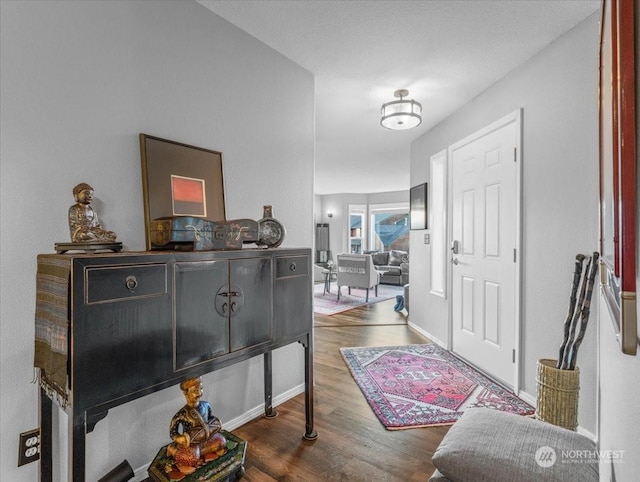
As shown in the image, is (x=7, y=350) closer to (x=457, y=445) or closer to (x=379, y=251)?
(x=457, y=445)

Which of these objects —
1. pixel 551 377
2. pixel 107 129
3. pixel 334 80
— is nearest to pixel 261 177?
pixel 107 129

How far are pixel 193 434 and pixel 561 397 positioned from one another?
1899 millimetres

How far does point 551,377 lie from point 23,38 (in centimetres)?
291

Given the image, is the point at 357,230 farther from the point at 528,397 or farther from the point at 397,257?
the point at 528,397

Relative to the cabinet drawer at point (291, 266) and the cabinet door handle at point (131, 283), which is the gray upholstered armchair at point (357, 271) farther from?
the cabinet door handle at point (131, 283)

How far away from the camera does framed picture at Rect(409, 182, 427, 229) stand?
14.1 ft

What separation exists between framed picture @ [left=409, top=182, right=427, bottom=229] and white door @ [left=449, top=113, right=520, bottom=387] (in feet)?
2.30

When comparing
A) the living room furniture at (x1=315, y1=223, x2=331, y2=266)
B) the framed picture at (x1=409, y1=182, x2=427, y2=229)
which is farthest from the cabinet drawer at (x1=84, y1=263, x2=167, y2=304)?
the living room furniture at (x1=315, y1=223, x2=331, y2=266)

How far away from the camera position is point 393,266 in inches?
363

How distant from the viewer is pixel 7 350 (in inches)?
50.9

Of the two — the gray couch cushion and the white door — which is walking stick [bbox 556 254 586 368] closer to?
the white door

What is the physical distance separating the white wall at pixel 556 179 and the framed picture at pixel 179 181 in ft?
7.10

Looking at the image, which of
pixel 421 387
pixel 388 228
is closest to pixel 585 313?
pixel 421 387

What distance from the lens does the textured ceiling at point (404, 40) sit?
196 centimetres
